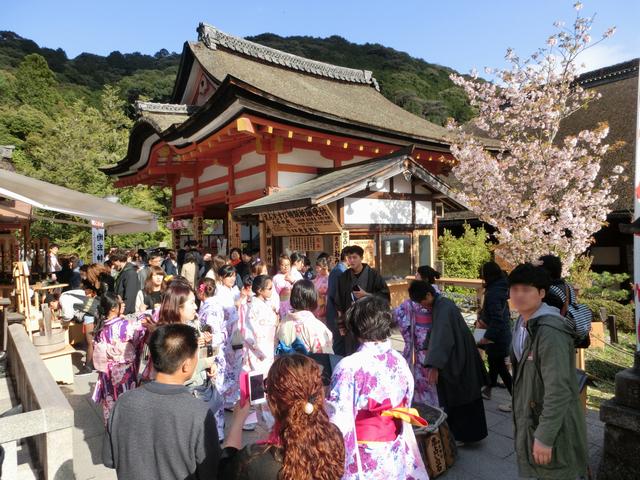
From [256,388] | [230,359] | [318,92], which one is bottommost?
[230,359]

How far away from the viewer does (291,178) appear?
32.4ft

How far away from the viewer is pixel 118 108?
33.1 m

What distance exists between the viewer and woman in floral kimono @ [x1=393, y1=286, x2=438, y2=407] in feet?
12.0

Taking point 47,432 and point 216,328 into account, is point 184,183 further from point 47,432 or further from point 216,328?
point 47,432

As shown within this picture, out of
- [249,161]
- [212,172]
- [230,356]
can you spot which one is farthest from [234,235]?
[230,356]

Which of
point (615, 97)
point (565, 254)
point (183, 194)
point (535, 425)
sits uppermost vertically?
point (615, 97)

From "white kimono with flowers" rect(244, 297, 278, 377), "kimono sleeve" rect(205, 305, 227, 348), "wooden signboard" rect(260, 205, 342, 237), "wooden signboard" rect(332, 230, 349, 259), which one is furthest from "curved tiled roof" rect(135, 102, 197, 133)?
"white kimono with flowers" rect(244, 297, 278, 377)

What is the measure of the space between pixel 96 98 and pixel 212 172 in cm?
3829

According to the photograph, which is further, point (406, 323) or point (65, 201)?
point (65, 201)

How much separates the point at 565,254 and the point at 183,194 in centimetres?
1111

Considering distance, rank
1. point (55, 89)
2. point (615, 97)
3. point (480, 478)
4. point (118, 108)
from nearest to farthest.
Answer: point (480, 478), point (615, 97), point (118, 108), point (55, 89)

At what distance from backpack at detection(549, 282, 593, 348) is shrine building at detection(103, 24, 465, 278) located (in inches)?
176

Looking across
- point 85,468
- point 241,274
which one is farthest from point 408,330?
point 241,274

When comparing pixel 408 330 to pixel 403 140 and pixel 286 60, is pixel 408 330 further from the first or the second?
pixel 286 60
